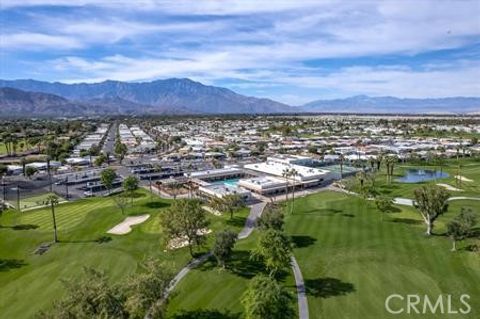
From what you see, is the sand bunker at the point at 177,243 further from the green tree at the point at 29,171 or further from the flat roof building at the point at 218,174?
the green tree at the point at 29,171

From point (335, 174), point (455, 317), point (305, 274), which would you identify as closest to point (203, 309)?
point (305, 274)

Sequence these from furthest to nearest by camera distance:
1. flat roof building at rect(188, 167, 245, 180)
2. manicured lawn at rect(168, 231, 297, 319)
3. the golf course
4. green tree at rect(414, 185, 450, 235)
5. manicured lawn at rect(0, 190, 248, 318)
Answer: flat roof building at rect(188, 167, 245, 180), green tree at rect(414, 185, 450, 235), manicured lawn at rect(0, 190, 248, 318), the golf course, manicured lawn at rect(168, 231, 297, 319)

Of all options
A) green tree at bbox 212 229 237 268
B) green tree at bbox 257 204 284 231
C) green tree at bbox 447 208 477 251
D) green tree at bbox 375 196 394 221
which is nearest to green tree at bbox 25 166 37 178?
green tree at bbox 257 204 284 231

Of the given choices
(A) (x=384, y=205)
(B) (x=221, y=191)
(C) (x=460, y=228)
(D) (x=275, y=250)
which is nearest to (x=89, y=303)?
(D) (x=275, y=250)

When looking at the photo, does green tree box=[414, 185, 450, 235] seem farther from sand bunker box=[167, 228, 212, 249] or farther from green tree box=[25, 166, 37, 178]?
green tree box=[25, 166, 37, 178]

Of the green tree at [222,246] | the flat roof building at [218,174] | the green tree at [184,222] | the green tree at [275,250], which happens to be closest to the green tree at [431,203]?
the green tree at [275,250]
